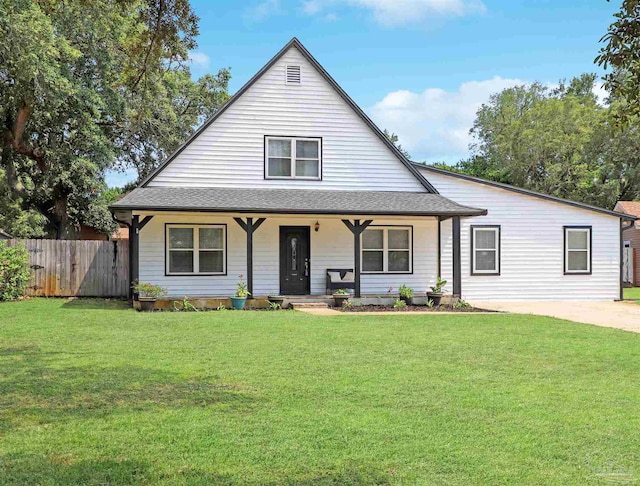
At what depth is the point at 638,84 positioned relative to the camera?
15.5 ft

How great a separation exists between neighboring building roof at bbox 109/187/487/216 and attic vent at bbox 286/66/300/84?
10.7 ft

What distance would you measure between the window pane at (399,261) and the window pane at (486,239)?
7.97 ft

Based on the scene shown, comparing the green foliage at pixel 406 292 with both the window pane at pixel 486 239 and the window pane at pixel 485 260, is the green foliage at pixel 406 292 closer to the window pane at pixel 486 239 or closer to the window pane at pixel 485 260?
the window pane at pixel 485 260

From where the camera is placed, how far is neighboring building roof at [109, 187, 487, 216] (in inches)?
633

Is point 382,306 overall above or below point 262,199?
below

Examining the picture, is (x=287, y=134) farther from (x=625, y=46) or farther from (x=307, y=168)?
(x=625, y=46)

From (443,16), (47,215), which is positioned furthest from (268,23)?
(47,215)

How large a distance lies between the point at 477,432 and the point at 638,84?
119 inches

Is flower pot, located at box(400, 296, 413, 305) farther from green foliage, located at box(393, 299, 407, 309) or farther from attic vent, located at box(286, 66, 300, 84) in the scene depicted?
attic vent, located at box(286, 66, 300, 84)

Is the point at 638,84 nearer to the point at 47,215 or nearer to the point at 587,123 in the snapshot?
the point at 47,215

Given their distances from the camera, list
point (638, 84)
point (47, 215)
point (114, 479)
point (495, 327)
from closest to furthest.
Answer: point (114, 479) < point (638, 84) < point (495, 327) < point (47, 215)

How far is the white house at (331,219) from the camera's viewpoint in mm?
17688

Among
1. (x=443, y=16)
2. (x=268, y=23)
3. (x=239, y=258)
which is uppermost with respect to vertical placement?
(x=443, y=16)

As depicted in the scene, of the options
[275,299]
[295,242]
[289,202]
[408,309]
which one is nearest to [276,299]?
[275,299]
